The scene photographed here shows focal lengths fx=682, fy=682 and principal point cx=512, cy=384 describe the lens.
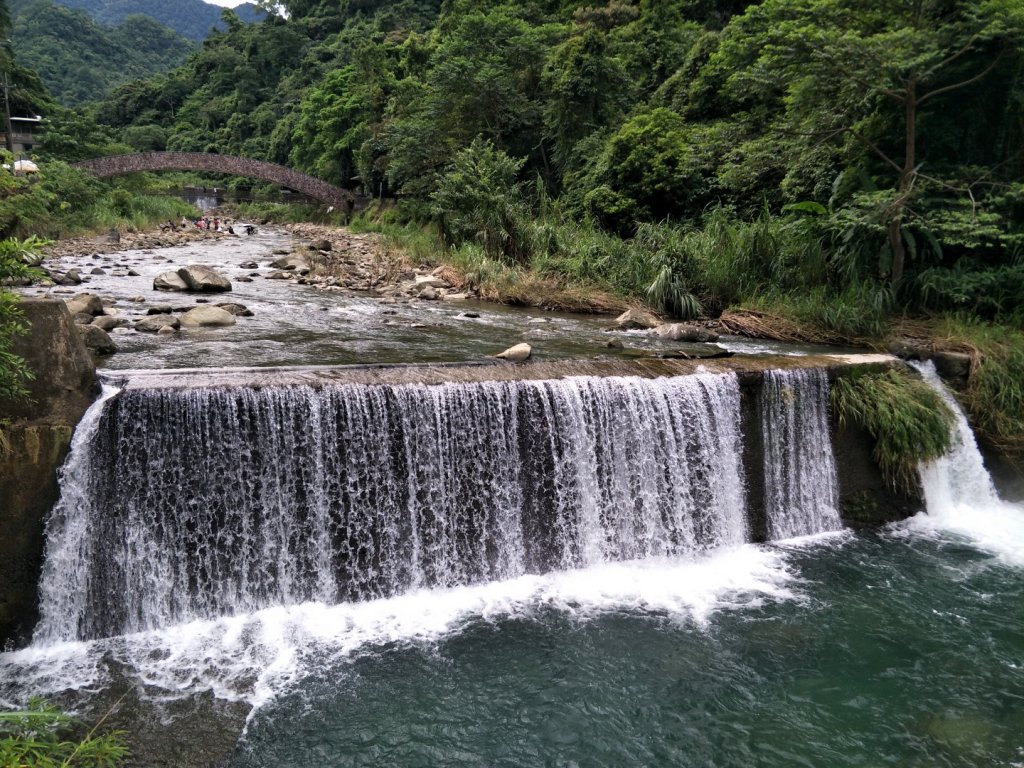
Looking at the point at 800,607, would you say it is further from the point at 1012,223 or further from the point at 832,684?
the point at 1012,223

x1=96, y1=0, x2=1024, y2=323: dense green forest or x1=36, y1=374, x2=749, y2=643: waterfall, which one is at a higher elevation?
x1=96, y1=0, x2=1024, y2=323: dense green forest

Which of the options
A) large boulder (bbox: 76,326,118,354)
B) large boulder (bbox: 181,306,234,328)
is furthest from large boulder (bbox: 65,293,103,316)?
large boulder (bbox: 76,326,118,354)

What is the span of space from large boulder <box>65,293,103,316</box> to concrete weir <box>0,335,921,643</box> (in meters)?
5.13

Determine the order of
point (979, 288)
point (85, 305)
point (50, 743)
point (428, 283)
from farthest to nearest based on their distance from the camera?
point (428, 283) < point (85, 305) < point (979, 288) < point (50, 743)

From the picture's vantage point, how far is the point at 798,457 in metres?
8.48

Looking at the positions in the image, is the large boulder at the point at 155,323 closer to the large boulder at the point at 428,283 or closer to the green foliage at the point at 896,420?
the large boulder at the point at 428,283

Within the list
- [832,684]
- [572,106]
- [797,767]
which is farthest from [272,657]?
[572,106]

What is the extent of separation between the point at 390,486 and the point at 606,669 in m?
2.74

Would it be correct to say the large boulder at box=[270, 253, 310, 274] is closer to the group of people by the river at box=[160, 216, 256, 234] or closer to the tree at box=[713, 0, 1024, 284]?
the tree at box=[713, 0, 1024, 284]

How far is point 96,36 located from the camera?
317ft

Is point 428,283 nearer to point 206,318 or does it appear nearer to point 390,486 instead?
point 206,318

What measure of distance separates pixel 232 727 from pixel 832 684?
15.2 ft

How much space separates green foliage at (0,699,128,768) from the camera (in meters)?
2.93

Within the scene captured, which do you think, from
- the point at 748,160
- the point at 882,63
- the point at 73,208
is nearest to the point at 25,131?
the point at 73,208
